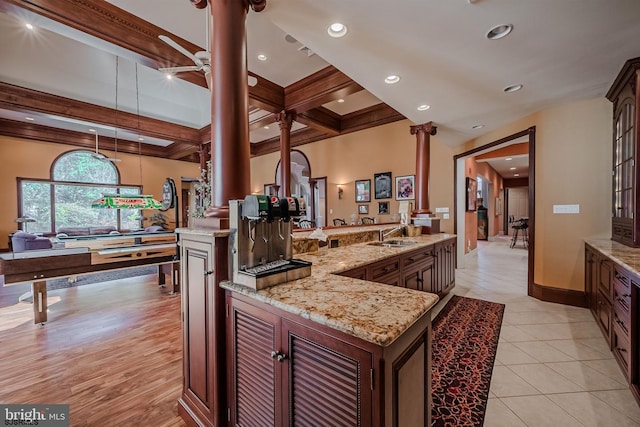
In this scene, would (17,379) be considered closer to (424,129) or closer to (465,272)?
(424,129)

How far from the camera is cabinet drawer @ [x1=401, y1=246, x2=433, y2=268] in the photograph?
2523 mm

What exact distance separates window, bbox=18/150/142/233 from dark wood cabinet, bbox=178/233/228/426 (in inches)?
301

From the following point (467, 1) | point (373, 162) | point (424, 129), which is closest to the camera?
point (467, 1)

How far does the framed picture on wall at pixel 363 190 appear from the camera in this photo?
6594 millimetres

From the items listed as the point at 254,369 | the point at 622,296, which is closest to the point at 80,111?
the point at 254,369

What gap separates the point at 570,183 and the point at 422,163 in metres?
1.93

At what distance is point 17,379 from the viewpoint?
6.42 ft

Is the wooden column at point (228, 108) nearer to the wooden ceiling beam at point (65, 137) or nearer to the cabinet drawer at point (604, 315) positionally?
the cabinet drawer at point (604, 315)

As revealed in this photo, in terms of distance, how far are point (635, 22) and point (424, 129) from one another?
2.49m

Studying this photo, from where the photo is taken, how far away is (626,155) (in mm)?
2678

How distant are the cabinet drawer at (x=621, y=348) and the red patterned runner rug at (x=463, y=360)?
0.79 meters

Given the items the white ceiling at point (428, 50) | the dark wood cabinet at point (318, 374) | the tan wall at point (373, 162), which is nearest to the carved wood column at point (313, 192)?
the tan wall at point (373, 162)

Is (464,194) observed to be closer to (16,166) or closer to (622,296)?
(622,296)

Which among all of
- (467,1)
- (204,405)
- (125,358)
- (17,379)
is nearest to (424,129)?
(467,1)
